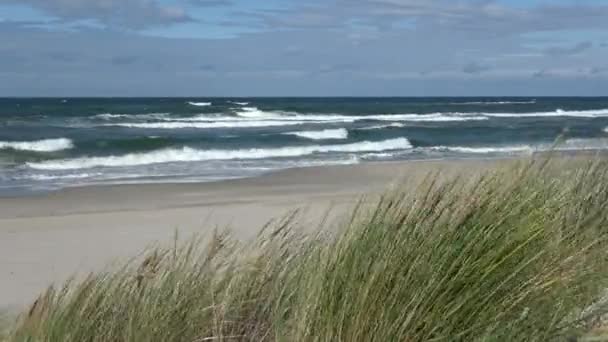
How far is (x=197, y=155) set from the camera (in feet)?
91.5

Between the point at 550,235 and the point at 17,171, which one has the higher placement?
the point at 550,235

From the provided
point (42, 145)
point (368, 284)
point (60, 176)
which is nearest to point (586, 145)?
point (368, 284)

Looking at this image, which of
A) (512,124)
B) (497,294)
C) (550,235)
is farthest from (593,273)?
(512,124)

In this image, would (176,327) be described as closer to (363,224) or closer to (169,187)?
(363,224)

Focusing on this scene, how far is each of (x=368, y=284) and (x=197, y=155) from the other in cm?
2487

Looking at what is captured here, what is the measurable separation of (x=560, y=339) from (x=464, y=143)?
104ft

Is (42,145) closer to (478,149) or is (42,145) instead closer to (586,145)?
(478,149)

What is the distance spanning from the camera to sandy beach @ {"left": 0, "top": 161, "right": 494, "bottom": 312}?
9375 mm

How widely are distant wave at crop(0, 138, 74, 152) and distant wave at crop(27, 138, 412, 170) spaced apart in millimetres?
3123

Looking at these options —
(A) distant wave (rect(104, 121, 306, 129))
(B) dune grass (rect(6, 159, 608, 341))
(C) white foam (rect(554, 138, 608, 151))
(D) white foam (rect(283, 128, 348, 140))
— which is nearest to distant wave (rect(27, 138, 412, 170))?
(D) white foam (rect(283, 128, 348, 140))

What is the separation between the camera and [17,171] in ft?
73.8

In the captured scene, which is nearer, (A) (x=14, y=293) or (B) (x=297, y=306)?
(B) (x=297, y=306)

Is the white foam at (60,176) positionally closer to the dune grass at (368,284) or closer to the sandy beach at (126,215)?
the sandy beach at (126,215)

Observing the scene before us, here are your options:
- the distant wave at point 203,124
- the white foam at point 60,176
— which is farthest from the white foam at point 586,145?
the distant wave at point 203,124
